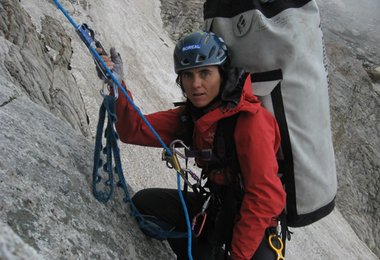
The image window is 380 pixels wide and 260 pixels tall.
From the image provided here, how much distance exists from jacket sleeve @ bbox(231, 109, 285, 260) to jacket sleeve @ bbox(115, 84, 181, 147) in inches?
38.6

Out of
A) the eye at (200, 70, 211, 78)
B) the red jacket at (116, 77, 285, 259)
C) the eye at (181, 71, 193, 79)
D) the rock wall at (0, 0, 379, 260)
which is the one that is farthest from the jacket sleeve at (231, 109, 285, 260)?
the rock wall at (0, 0, 379, 260)

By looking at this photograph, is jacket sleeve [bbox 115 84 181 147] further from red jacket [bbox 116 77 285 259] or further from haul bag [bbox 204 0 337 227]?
haul bag [bbox 204 0 337 227]

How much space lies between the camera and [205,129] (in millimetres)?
3424

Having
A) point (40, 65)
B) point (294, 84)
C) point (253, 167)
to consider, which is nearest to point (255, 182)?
point (253, 167)

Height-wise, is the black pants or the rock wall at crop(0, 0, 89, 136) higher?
the rock wall at crop(0, 0, 89, 136)

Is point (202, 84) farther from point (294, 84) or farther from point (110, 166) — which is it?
point (110, 166)

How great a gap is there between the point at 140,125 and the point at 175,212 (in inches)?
37.4

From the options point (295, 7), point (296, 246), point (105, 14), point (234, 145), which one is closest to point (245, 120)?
point (234, 145)

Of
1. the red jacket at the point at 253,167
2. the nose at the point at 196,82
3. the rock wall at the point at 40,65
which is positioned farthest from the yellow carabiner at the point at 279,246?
the rock wall at the point at 40,65

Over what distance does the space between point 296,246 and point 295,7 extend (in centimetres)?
717

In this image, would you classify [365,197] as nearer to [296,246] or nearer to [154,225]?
[296,246]

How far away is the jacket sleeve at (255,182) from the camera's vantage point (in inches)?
125

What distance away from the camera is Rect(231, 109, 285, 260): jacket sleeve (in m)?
3.19

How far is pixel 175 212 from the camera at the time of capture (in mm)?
4031
